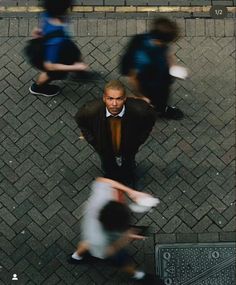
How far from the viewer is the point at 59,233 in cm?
659

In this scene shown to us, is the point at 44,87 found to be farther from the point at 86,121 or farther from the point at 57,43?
the point at 86,121

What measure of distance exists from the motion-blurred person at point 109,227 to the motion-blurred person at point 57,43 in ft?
5.78

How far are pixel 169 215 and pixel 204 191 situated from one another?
1.92 feet

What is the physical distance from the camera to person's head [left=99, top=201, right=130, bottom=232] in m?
5.00

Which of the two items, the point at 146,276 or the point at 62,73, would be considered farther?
the point at 62,73

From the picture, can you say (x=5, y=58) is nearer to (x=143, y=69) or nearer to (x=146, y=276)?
(x=143, y=69)

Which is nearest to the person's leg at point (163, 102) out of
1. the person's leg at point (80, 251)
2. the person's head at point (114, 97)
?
the person's head at point (114, 97)

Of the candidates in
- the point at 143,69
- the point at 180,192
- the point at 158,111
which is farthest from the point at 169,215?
the point at 143,69

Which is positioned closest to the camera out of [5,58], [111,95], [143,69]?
[111,95]

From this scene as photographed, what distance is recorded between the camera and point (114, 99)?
17.8 ft

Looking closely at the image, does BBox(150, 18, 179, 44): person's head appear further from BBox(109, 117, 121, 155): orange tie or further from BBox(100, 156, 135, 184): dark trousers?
BBox(100, 156, 135, 184): dark trousers

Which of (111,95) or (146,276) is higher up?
(111,95)

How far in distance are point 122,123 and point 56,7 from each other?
1638 millimetres

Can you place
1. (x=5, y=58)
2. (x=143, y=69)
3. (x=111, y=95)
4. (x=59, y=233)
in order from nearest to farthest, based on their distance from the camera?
(x=111, y=95) → (x=143, y=69) → (x=59, y=233) → (x=5, y=58)
